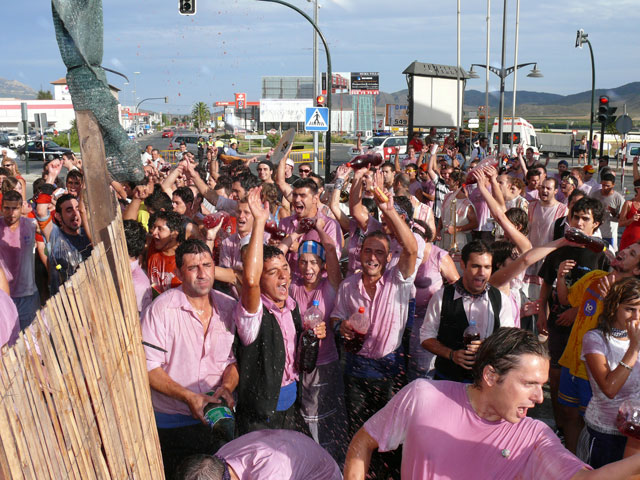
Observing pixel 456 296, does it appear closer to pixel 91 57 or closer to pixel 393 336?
pixel 393 336

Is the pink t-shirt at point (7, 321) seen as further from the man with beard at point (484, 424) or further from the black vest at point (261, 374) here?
the man with beard at point (484, 424)

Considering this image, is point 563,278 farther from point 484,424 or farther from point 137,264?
point 137,264

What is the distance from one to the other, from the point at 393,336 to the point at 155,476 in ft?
8.15

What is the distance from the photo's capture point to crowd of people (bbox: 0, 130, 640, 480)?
8.87ft

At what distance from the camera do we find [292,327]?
4.33 metres

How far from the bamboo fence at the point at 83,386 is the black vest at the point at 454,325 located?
94.6 inches

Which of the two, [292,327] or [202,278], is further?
[292,327]

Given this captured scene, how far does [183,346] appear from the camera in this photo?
3.87 meters

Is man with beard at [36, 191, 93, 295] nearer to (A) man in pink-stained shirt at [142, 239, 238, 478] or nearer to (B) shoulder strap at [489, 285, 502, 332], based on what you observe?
(A) man in pink-stained shirt at [142, 239, 238, 478]

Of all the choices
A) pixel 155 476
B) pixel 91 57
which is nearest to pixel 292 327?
pixel 155 476

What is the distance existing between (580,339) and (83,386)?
Answer: 3653 millimetres

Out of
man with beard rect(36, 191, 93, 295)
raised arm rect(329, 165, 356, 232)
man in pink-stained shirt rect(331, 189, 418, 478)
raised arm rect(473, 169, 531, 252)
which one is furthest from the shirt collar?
raised arm rect(329, 165, 356, 232)

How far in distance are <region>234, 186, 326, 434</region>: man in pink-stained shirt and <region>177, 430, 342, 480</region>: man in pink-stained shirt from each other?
75cm

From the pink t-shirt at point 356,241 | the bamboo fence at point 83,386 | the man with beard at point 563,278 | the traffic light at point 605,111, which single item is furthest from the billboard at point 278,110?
the bamboo fence at point 83,386
